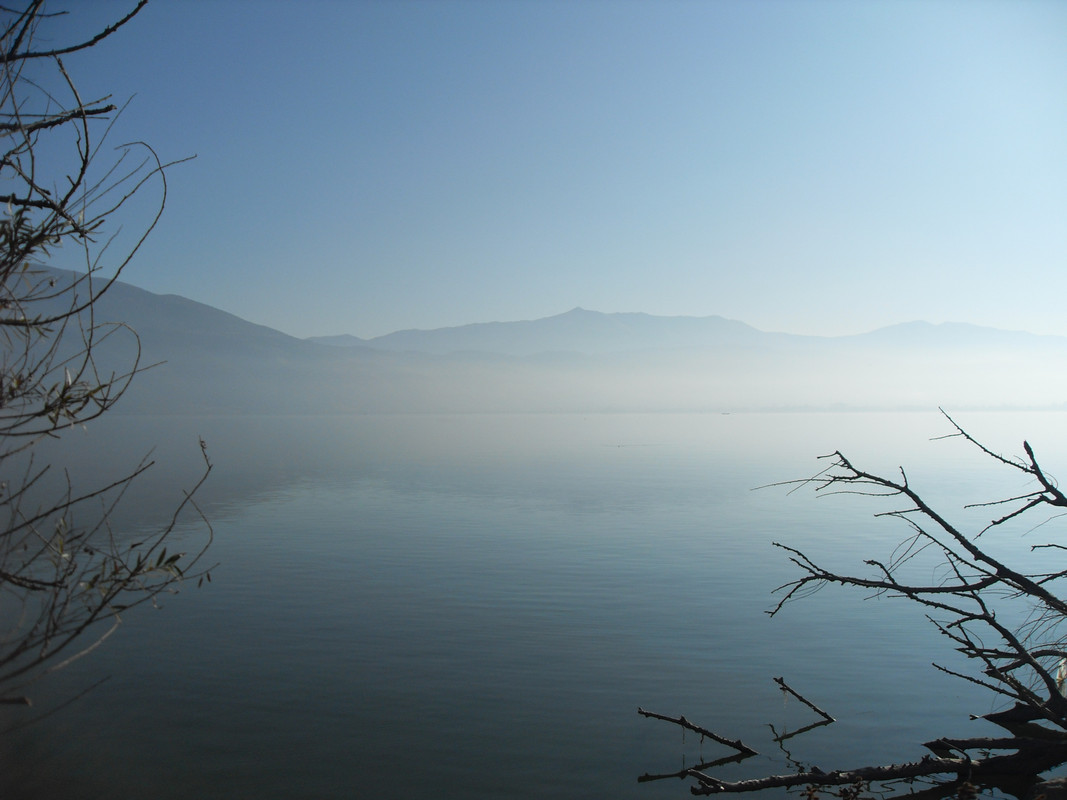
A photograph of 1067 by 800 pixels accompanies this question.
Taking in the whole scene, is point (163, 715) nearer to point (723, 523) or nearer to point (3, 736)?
point (3, 736)

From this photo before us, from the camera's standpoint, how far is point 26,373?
148 inches

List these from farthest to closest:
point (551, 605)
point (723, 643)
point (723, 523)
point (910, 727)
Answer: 1. point (723, 523)
2. point (551, 605)
3. point (723, 643)
4. point (910, 727)

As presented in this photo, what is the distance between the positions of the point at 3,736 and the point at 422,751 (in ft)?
16.4

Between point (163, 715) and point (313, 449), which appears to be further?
point (313, 449)

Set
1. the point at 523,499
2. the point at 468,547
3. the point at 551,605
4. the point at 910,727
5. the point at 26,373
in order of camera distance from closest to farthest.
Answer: the point at 26,373 → the point at 910,727 → the point at 551,605 → the point at 468,547 → the point at 523,499

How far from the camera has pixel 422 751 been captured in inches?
328

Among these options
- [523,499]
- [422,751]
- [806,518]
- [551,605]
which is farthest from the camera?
[523,499]

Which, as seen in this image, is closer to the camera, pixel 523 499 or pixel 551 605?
pixel 551 605

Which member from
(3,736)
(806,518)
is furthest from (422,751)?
(806,518)

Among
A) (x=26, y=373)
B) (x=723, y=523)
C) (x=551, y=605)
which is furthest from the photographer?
(x=723, y=523)

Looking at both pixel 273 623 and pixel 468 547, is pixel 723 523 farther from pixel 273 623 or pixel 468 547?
pixel 273 623

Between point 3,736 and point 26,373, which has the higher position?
point 26,373

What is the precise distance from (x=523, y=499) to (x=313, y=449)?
121ft

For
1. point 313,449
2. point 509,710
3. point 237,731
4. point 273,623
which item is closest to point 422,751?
point 509,710
